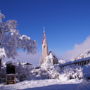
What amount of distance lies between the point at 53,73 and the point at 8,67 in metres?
3.90

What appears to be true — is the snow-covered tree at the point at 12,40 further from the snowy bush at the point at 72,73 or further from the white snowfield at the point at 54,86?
the white snowfield at the point at 54,86

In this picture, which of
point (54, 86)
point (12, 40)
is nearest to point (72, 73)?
point (54, 86)

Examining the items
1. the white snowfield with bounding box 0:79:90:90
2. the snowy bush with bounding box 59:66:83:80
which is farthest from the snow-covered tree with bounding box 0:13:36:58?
the white snowfield with bounding box 0:79:90:90

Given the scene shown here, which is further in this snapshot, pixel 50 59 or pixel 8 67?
pixel 50 59

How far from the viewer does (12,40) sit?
1559 cm

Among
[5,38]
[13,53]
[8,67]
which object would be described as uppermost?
[5,38]

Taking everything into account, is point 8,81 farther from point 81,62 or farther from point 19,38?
point 81,62

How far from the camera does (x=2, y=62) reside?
55.6ft

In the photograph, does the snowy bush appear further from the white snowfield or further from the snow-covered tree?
the snow-covered tree

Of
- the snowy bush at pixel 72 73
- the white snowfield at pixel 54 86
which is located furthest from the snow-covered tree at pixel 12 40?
the white snowfield at pixel 54 86

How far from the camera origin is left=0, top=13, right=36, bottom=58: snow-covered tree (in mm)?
15247

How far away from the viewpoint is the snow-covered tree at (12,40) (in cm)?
1525

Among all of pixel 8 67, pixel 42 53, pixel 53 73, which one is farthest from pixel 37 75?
pixel 42 53

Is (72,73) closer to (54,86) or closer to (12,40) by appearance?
(54,86)
